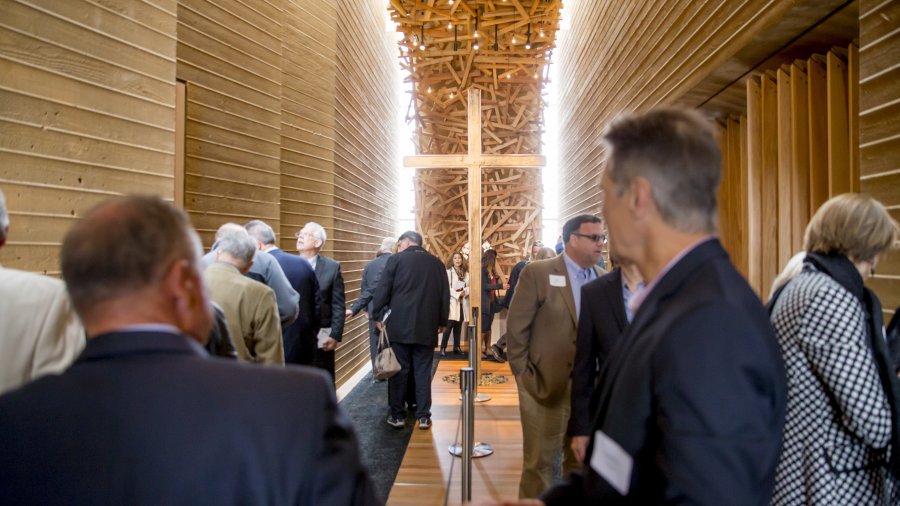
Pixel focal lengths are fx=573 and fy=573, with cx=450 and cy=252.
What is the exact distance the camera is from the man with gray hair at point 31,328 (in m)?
1.60

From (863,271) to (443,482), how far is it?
320 centimetres

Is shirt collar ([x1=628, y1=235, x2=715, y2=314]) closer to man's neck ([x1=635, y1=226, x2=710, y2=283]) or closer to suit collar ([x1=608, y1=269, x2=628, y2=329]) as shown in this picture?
man's neck ([x1=635, y1=226, x2=710, y2=283])

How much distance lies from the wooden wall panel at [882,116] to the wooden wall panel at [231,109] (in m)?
4.55

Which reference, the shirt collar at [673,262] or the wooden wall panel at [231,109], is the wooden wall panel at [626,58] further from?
the wooden wall panel at [231,109]

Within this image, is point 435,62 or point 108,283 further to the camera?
point 435,62

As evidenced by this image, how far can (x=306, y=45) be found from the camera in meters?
6.67

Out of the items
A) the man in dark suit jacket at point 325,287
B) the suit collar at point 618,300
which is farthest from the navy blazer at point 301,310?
the suit collar at point 618,300

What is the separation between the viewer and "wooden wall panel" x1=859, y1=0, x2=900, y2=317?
226cm

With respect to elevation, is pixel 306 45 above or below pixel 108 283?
above

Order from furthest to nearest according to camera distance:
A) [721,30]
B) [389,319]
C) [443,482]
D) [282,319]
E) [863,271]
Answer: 1. [389,319]
2. [443,482]
3. [282,319]
4. [721,30]
5. [863,271]

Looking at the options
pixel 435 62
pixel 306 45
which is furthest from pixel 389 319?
pixel 435 62

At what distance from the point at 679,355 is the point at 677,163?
15.0 inches

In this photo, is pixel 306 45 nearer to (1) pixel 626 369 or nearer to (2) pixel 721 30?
(2) pixel 721 30

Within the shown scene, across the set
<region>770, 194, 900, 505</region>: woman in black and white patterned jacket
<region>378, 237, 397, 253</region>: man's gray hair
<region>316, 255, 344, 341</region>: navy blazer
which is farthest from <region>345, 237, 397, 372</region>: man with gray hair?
<region>770, 194, 900, 505</region>: woman in black and white patterned jacket
